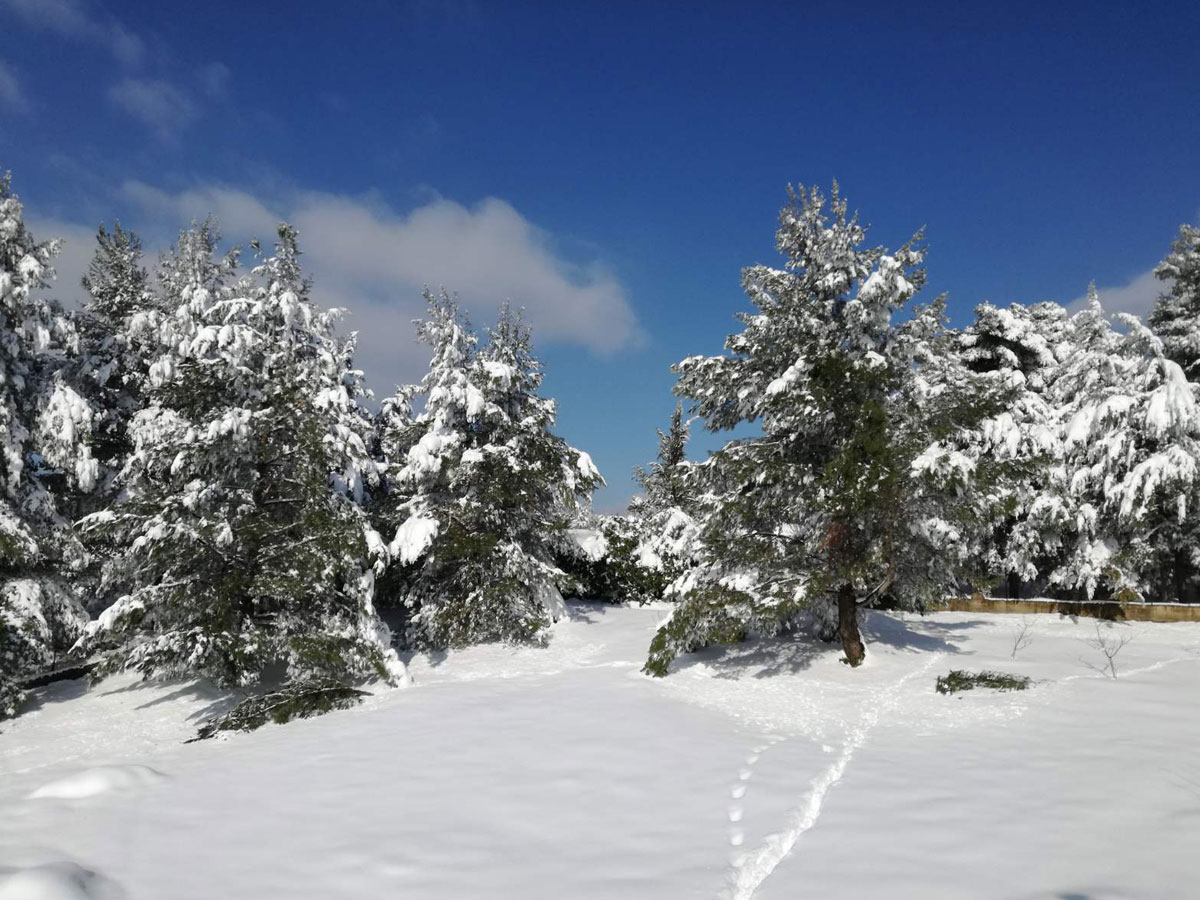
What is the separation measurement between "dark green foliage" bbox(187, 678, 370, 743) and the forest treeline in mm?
57

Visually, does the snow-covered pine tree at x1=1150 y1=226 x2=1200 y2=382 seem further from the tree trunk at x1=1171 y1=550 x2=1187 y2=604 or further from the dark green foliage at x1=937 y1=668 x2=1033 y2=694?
the dark green foliage at x1=937 y1=668 x2=1033 y2=694

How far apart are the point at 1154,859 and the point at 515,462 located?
13.6m

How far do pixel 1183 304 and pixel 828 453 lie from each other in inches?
680

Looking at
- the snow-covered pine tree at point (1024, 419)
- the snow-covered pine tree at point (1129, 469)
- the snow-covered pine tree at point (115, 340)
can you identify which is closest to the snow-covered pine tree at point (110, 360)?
the snow-covered pine tree at point (115, 340)

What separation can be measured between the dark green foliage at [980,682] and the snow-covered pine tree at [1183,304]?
16.4 meters

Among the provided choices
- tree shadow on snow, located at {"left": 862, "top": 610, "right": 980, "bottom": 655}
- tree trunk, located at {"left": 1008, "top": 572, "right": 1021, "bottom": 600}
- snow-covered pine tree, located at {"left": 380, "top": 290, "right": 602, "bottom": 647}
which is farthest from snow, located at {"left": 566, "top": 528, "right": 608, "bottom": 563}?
tree trunk, located at {"left": 1008, "top": 572, "right": 1021, "bottom": 600}

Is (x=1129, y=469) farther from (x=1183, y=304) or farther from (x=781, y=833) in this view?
(x=781, y=833)

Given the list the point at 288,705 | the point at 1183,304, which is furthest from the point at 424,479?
the point at 1183,304

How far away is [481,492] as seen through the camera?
57.0 ft

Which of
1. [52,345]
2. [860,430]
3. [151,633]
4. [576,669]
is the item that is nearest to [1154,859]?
[860,430]

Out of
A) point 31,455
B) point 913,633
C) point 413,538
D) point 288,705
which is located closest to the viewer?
point 288,705

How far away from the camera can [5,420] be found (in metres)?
12.6

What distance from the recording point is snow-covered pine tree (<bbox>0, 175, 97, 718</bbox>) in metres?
12.1

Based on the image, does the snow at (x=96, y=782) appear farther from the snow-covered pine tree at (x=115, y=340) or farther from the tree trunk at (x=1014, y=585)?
the tree trunk at (x=1014, y=585)
